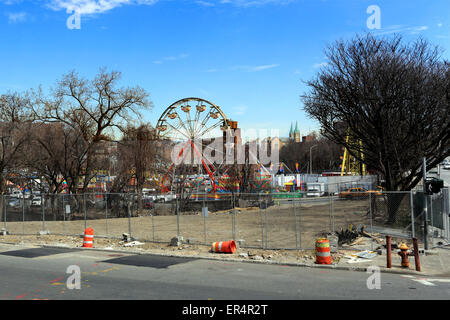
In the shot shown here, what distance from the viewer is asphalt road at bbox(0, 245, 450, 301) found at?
9.16 meters

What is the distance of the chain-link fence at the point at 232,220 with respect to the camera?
60.6 ft

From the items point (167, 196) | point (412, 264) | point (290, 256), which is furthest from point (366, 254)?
point (167, 196)

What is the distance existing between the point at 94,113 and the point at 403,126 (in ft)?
91.1

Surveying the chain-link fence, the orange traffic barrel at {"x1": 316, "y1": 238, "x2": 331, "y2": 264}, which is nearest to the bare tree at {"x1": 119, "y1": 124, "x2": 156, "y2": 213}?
the chain-link fence

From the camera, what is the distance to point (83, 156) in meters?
37.5

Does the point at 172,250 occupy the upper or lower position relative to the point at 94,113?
lower

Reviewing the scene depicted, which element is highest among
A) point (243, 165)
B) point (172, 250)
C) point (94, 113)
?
point (94, 113)

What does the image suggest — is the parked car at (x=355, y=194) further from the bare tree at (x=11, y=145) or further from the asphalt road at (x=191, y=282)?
the bare tree at (x=11, y=145)

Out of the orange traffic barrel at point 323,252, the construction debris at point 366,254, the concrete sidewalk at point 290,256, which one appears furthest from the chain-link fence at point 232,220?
the orange traffic barrel at point 323,252

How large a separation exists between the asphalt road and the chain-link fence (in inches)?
181

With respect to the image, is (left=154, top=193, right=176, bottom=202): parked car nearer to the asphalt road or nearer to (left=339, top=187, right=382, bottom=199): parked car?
(left=339, top=187, right=382, bottom=199): parked car

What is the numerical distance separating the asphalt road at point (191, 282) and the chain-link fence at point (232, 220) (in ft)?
15.1
